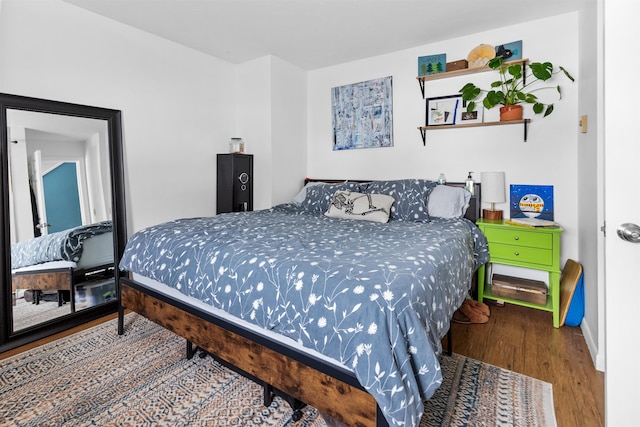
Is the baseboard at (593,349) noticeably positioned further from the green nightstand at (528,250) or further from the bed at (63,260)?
the bed at (63,260)

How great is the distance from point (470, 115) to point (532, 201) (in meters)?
0.95

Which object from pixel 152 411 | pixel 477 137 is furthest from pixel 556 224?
pixel 152 411

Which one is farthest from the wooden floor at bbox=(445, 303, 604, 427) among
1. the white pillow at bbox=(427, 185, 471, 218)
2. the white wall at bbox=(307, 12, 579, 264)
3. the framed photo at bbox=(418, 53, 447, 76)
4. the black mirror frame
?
the black mirror frame

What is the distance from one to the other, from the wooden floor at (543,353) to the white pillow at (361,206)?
104 centimetres

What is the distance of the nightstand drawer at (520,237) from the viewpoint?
2.54 meters

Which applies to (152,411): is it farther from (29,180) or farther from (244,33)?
(244,33)

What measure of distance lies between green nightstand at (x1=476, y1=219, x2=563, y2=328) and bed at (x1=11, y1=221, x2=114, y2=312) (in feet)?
10.5

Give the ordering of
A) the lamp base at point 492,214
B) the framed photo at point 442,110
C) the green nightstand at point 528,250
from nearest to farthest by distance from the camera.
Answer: the green nightstand at point 528,250 < the lamp base at point 492,214 < the framed photo at point 442,110

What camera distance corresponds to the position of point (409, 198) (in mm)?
2898

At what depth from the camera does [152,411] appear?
1623mm

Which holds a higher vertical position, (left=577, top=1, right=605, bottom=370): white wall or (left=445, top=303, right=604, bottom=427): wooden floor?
(left=577, top=1, right=605, bottom=370): white wall

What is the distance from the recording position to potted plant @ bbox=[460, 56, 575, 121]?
2.71m

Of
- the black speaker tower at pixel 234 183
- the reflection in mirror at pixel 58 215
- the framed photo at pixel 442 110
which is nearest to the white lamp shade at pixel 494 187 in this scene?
the framed photo at pixel 442 110

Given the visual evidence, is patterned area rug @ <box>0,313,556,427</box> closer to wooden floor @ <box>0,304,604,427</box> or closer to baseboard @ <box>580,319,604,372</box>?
wooden floor @ <box>0,304,604,427</box>
